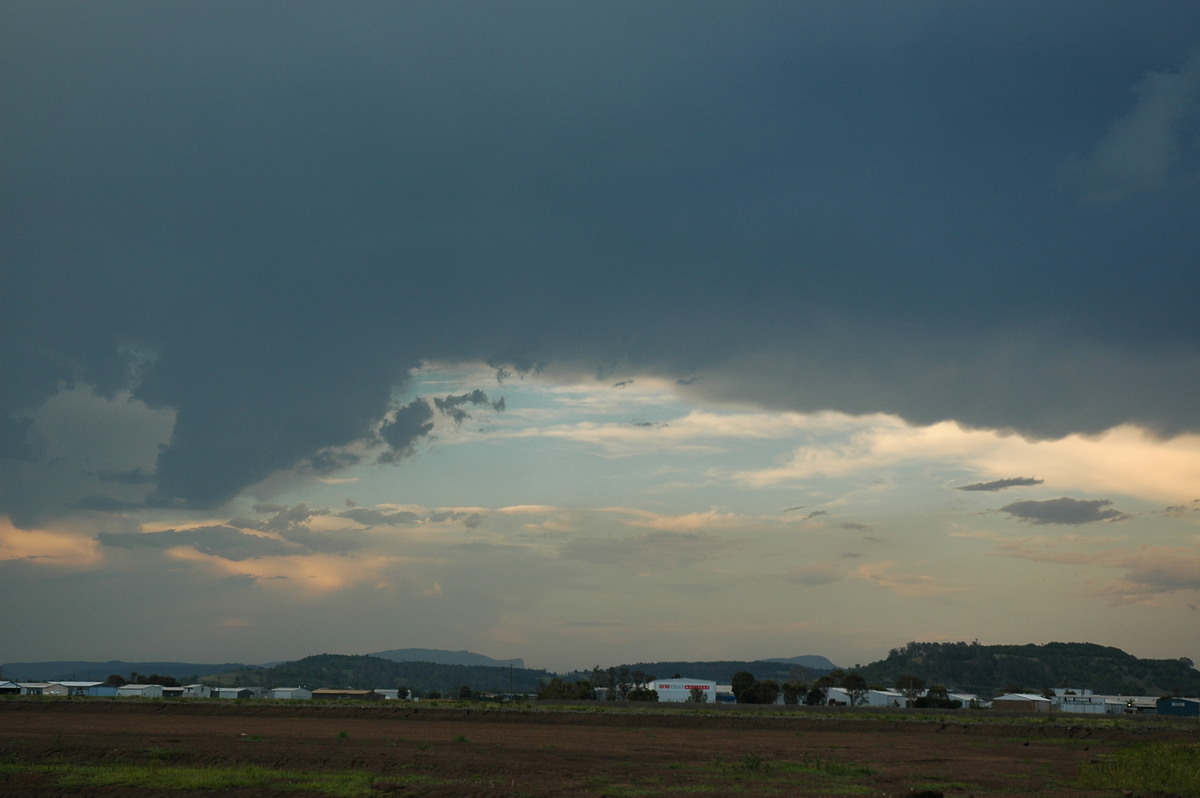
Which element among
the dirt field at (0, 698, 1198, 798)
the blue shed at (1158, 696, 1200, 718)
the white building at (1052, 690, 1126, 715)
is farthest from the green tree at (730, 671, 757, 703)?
the blue shed at (1158, 696, 1200, 718)

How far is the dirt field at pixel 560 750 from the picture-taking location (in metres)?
36.2

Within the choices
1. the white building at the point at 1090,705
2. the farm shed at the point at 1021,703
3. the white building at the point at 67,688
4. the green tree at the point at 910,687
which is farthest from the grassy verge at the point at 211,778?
the white building at the point at 67,688

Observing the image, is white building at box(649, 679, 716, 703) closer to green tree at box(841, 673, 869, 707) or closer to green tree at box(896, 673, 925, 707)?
green tree at box(841, 673, 869, 707)

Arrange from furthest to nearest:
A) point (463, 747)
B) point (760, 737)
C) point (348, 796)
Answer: point (760, 737), point (463, 747), point (348, 796)

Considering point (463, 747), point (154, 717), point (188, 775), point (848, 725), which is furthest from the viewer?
point (848, 725)

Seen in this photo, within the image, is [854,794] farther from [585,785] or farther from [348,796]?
[348,796]

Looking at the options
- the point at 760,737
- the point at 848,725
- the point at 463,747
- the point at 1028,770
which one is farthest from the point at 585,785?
the point at 848,725

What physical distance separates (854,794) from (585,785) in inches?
394

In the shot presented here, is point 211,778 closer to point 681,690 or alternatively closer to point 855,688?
point 681,690

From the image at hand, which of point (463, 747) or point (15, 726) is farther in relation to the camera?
point (15, 726)

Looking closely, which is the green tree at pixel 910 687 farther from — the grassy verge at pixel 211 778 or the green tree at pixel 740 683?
the grassy verge at pixel 211 778

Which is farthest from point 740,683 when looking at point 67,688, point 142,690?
point 67,688

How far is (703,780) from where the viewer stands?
3869cm

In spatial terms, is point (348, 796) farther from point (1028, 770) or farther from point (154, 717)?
point (154, 717)
